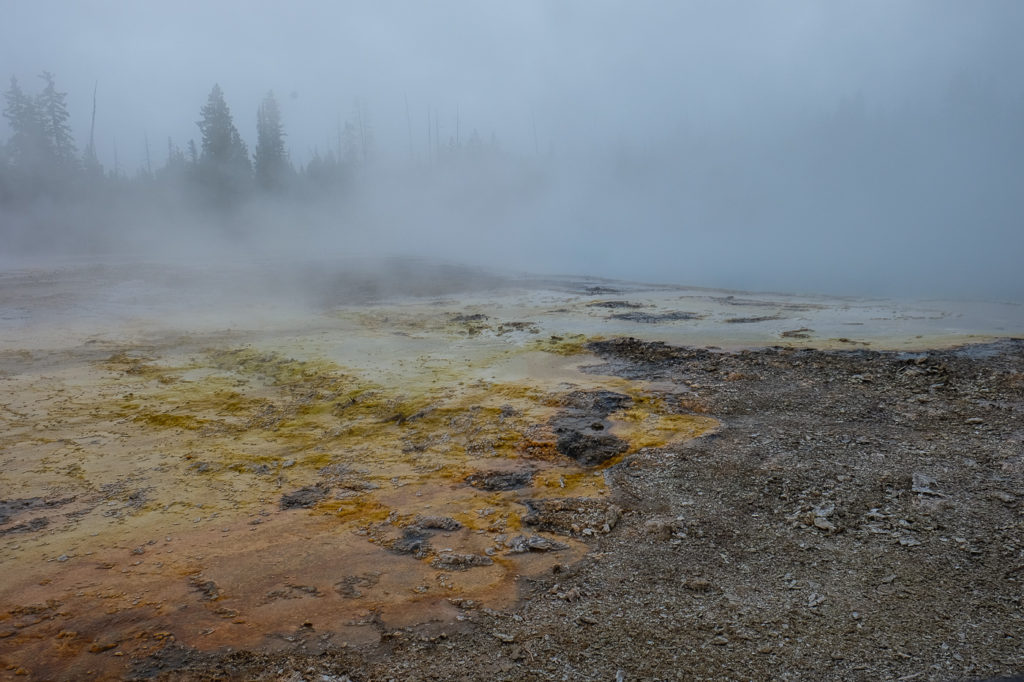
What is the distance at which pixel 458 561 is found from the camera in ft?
10.6

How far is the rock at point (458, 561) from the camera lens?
3.20 m

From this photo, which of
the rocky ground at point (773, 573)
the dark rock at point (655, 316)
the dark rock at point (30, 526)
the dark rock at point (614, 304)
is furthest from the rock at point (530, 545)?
the dark rock at point (614, 304)

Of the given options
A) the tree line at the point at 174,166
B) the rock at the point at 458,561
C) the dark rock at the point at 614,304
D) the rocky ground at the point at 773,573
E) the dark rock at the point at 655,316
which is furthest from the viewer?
the tree line at the point at 174,166

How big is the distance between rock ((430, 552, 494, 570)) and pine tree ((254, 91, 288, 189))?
40710mm

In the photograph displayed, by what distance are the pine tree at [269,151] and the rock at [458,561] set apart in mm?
40710

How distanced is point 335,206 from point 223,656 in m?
43.6

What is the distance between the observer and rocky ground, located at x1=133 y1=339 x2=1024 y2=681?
248 centimetres

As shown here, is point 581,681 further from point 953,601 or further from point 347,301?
point 347,301

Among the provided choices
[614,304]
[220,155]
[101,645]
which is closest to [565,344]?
[614,304]

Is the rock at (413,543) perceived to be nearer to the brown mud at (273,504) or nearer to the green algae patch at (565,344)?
the brown mud at (273,504)

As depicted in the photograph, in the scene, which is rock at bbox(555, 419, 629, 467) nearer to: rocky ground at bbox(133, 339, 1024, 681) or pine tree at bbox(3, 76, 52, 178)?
rocky ground at bbox(133, 339, 1024, 681)

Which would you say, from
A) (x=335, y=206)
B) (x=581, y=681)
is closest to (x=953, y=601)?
(x=581, y=681)

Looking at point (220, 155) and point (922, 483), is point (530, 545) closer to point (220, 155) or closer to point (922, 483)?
point (922, 483)

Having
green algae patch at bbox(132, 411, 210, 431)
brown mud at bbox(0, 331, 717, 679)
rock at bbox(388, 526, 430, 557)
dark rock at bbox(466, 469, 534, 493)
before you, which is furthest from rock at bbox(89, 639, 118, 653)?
green algae patch at bbox(132, 411, 210, 431)
